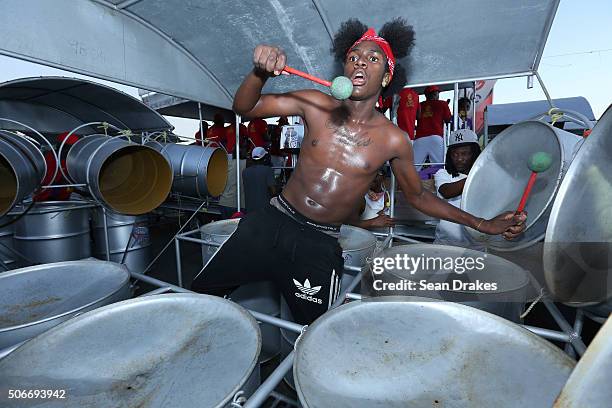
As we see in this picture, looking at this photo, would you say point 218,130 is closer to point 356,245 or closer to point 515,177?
point 356,245

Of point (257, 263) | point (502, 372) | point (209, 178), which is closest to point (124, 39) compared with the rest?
point (209, 178)

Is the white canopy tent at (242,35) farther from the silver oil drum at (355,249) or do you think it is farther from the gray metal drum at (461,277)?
the gray metal drum at (461,277)

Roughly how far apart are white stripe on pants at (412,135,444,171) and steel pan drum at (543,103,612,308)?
125 inches

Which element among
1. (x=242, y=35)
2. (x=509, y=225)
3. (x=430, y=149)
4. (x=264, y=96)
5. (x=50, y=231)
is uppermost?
(x=242, y=35)

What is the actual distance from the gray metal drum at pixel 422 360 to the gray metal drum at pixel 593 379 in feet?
0.87

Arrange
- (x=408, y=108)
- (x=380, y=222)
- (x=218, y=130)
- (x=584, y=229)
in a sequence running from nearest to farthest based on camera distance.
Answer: (x=584, y=229), (x=380, y=222), (x=408, y=108), (x=218, y=130)

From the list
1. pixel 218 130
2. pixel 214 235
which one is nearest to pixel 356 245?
pixel 214 235

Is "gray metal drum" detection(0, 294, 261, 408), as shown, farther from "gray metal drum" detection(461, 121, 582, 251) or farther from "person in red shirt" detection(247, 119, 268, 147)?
"person in red shirt" detection(247, 119, 268, 147)

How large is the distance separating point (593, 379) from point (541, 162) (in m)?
1.09

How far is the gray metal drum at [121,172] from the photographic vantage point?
1920mm

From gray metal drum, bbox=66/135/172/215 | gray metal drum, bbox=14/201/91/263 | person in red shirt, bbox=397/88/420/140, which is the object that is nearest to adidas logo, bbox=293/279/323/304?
gray metal drum, bbox=66/135/172/215

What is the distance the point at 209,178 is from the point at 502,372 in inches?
119

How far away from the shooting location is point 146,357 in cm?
65

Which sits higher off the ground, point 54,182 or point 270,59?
point 270,59
